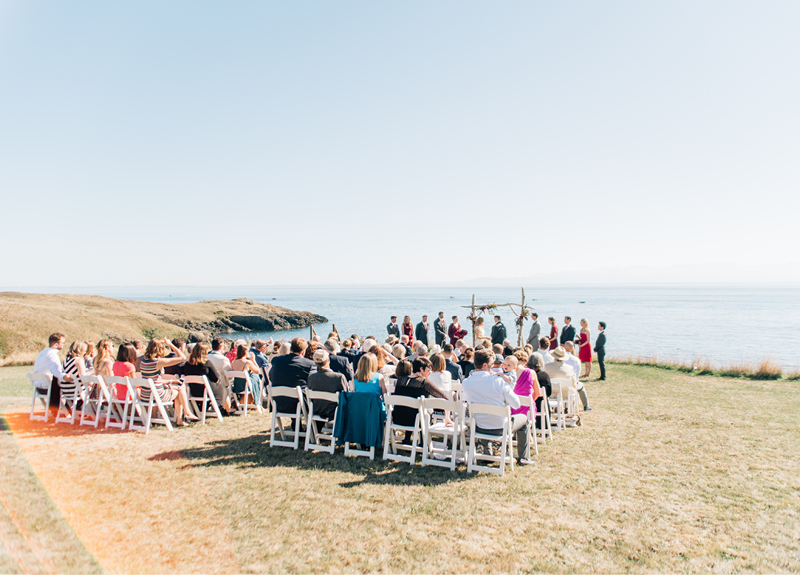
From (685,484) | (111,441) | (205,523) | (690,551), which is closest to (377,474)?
(205,523)

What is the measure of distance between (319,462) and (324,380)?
1.06 meters

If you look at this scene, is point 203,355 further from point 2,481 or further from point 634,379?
point 634,379

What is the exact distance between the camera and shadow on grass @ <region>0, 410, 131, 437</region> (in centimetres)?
675

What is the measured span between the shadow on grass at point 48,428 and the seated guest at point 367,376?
3.85 meters

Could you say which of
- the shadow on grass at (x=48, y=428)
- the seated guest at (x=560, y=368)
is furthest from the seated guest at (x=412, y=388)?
the shadow on grass at (x=48, y=428)

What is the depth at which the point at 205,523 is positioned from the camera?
399 centimetres

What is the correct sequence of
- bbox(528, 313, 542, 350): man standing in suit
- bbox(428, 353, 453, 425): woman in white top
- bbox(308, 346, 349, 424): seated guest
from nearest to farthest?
1. bbox(308, 346, 349, 424): seated guest
2. bbox(428, 353, 453, 425): woman in white top
3. bbox(528, 313, 542, 350): man standing in suit

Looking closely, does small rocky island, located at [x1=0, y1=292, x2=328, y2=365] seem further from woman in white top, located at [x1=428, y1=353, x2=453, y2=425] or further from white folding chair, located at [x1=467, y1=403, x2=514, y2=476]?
white folding chair, located at [x1=467, y1=403, x2=514, y2=476]

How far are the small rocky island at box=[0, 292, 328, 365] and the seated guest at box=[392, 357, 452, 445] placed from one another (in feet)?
17.7

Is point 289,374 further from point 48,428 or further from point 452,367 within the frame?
point 48,428

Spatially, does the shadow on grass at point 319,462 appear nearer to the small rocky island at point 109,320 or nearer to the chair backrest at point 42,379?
the chair backrest at point 42,379

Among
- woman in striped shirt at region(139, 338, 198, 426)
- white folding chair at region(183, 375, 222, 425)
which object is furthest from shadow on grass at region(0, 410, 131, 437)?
white folding chair at region(183, 375, 222, 425)

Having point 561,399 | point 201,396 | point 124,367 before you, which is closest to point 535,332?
point 561,399

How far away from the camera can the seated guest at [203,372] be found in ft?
25.1
